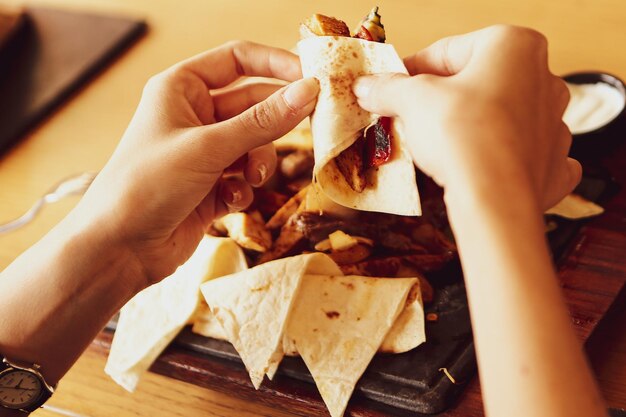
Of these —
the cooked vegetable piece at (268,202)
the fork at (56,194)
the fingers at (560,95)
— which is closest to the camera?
the fingers at (560,95)

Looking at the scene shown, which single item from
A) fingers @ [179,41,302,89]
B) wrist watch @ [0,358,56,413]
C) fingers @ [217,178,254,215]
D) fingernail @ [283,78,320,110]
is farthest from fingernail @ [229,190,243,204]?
wrist watch @ [0,358,56,413]

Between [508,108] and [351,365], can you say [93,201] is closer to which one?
[351,365]

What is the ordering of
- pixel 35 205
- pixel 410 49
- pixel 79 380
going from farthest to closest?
pixel 410 49 → pixel 35 205 → pixel 79 380

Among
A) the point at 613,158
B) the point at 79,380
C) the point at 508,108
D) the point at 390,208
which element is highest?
the point at 508,108

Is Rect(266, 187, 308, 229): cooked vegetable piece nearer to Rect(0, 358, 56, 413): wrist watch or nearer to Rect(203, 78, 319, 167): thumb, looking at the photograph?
Rect(203, 78, 319, 167): thumb

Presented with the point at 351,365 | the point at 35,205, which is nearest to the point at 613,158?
the point at 351,365

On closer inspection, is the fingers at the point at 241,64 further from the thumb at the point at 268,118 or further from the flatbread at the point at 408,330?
the flatbread at the point at 408,330

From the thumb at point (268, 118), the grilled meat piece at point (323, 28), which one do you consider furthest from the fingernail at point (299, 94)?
the grilled meat piece at point (323, 28)
